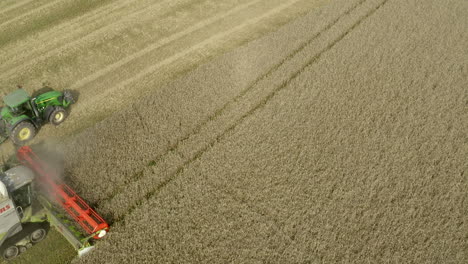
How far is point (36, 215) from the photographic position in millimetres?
9133

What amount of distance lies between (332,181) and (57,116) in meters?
9.61

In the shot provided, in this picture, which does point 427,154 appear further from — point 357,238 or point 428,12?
point 428,12

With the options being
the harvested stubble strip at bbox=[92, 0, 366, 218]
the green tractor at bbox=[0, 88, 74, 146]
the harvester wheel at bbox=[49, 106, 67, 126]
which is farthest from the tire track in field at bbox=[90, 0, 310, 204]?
the green tractor at bbox=[0, 88, 74, 146]

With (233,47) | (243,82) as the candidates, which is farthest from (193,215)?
(233,47)

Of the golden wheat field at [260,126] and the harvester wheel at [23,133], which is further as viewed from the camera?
the harvester wheel at [23,133]

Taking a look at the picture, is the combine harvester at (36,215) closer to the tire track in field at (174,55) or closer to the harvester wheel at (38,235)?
the harvester wheel at (38,235)

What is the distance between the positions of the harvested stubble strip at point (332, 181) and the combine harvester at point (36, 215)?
0.67m

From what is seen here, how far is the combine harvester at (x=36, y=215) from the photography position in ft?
28.4

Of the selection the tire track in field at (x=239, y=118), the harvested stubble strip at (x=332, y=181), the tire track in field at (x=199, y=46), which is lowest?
the harvested stubble strip at (x=332, y=181)

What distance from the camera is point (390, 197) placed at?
1031 centimetres

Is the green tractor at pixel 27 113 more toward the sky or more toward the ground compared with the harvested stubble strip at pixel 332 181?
more toward the sky

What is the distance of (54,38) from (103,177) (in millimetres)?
10641

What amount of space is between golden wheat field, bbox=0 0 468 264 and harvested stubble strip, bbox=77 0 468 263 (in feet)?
0.16

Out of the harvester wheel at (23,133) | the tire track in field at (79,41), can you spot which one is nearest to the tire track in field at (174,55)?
the harvester wheel at (23,133)
